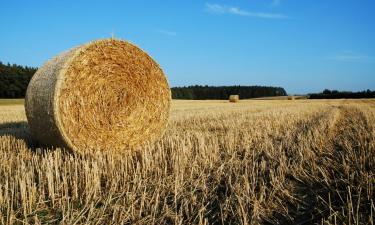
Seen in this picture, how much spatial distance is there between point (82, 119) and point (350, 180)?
3.78m

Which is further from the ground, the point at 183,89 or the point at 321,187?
the point at 183,89

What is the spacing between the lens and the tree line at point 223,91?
69.8 m

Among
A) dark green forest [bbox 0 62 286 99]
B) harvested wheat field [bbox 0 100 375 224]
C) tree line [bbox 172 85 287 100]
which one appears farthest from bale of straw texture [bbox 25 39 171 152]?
tree line [bbox 172 85 287 100]

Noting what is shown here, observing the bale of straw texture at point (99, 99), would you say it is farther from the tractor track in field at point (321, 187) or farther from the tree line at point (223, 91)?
the tree line at point (223, 91)

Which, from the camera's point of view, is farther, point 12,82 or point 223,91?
point 223,91

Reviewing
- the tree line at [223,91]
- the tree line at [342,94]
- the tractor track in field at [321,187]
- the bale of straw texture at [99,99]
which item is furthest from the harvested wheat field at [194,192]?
the tree line at [223,91]

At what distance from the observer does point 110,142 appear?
6.10 metres

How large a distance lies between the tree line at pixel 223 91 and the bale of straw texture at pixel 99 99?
60.6 metres

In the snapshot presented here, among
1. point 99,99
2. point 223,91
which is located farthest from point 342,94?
point 99,99

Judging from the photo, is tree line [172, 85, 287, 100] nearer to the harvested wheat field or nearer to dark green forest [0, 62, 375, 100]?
dark green forest [0, 62, 375, 100]

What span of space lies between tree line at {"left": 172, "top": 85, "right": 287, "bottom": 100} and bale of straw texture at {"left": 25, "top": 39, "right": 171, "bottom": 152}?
199 feet

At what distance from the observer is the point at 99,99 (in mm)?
6109

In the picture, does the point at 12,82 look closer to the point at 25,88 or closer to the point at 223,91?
the point at 25,88

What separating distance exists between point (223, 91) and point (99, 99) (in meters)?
67.7
